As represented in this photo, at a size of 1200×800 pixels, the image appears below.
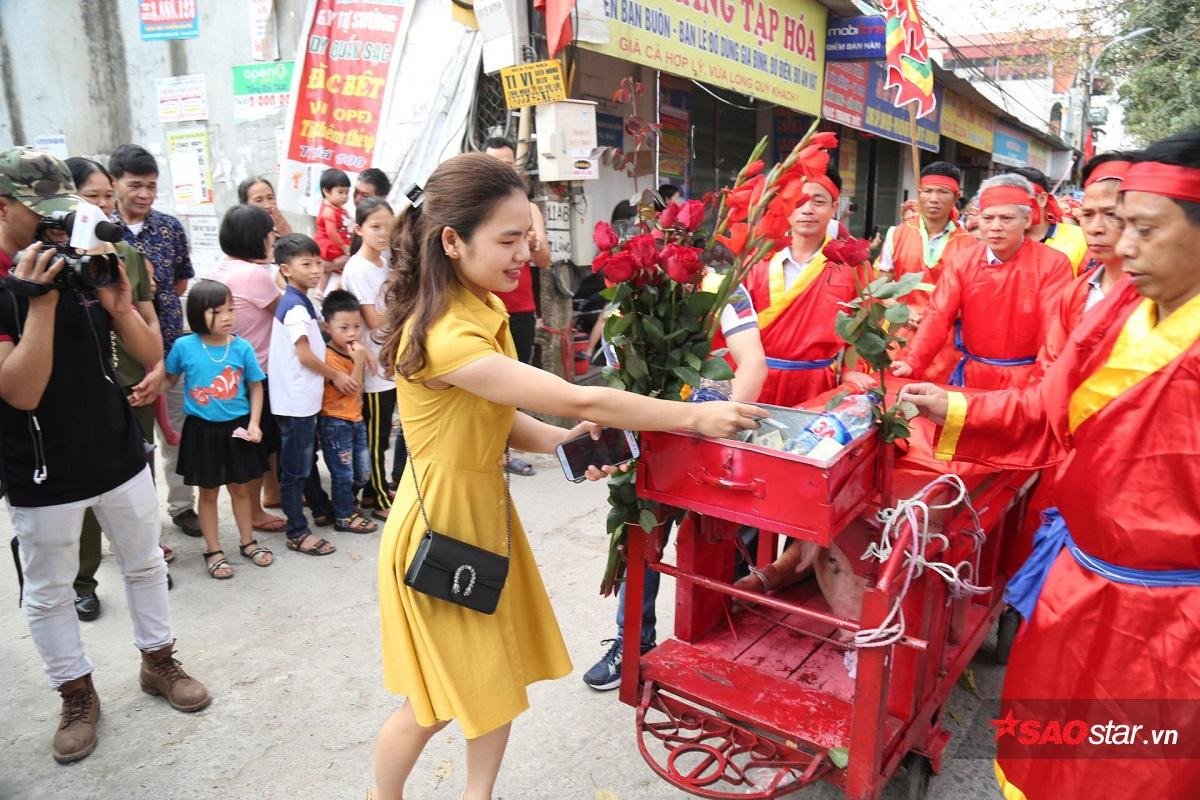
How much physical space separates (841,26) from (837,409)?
8.08 m

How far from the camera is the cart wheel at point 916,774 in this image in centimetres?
245

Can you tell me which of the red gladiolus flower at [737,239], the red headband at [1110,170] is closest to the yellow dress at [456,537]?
the red gladiolus flower at [737,239]

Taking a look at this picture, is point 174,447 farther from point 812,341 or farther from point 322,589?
point 812,341

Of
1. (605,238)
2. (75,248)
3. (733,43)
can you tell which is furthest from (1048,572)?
(733,43)

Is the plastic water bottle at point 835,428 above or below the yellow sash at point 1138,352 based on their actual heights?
below

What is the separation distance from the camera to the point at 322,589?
387 centimetres

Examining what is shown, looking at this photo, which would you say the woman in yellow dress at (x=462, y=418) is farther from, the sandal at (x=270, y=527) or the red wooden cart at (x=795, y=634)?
the sandal at (x=270, y=527)

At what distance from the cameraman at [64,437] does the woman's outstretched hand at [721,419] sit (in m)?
1.78

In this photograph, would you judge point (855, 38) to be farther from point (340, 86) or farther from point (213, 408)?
point (213, 408)

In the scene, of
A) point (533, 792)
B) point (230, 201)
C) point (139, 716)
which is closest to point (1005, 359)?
point (533, 792)

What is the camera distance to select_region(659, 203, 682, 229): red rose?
84.0 inches

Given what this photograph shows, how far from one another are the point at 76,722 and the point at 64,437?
99cm

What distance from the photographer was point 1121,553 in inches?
71.3

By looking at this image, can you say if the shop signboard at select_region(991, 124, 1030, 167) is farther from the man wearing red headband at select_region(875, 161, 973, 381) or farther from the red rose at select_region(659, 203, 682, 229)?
the red rose at select_region(659, 203, 682, 229)
